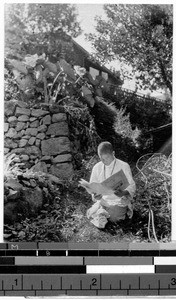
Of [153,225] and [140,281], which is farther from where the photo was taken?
[153,225]

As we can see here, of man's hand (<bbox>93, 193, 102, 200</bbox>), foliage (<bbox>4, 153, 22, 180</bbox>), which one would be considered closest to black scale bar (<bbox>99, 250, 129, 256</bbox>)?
man's hand (<bbox>93, 193, 102, 200</bbox>)

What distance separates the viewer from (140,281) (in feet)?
12.4

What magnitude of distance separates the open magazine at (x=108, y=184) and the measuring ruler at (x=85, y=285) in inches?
20.2

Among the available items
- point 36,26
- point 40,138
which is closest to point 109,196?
point 40,138

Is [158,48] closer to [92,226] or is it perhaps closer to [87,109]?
[87,109]

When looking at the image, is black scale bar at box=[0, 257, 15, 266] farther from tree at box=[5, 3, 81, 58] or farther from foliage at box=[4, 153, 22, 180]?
tree at box=[5, 3, 81, 58]

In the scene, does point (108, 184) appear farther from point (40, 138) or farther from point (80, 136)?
point (40, 138)

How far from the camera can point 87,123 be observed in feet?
13.4

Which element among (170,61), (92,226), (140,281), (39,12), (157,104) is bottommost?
(140,281)

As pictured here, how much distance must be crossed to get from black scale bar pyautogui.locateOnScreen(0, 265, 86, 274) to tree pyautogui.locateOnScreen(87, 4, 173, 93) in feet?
3.79

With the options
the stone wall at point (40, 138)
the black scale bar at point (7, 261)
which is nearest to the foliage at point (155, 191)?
the stone wall at point (40, 138)

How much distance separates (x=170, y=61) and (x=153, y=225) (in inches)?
38.3

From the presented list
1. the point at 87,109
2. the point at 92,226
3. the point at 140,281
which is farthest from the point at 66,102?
the point at 140,281

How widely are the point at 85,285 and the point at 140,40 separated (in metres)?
1.47
